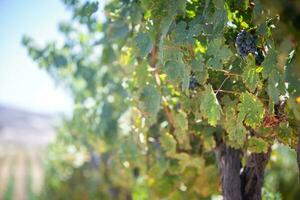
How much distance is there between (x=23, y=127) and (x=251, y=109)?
180ft

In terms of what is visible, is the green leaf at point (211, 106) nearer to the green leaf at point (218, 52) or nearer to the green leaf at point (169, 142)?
the green leaf at point (218, 52)

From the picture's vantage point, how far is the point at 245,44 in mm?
2248

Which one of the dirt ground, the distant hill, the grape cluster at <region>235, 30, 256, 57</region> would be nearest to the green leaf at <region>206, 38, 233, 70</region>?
the grape cluster at <region>235, 30, 256, 57</region>

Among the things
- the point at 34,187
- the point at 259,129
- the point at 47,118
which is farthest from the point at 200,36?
the point at 47,118

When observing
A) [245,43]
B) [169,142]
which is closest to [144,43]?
[245,43]

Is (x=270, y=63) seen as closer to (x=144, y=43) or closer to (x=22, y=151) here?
(x=144, y=43)

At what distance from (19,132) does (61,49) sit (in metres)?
48.5

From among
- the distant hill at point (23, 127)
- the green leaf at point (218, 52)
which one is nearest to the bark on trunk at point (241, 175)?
the green leaf at point (218, 52)

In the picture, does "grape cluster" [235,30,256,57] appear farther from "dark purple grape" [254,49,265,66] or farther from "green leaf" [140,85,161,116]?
"green leaf" [140,85,161,116]

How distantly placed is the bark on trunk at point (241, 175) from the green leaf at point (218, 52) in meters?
0.84

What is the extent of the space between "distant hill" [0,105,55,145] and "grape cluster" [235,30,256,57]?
45.2 m

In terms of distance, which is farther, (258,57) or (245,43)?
(258,57)

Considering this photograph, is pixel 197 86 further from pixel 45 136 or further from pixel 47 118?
pixel 47 118

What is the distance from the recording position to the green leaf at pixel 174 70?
2.29 meters
